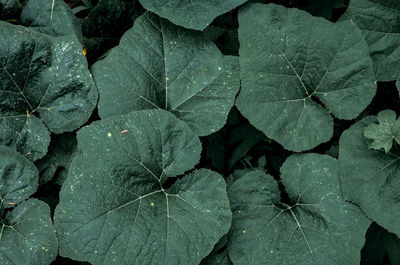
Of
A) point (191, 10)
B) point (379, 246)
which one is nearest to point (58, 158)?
point (191, 10)

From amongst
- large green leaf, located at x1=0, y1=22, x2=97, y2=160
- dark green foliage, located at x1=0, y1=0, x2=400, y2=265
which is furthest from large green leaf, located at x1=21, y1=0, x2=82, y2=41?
large green leaf, located at x1=0, y1=22, x2=97, y2=160

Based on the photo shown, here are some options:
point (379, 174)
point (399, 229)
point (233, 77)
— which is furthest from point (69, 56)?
point (399, 229)

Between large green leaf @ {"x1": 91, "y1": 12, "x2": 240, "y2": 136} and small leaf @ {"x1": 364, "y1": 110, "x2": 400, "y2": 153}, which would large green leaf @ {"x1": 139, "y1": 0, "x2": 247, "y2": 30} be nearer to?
large green leaf @ {"x1": 91, "y1": 12, "x2": 240, "y2": 136}

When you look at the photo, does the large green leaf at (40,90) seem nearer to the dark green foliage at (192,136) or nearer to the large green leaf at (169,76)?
the dark green foliage at (192,136)

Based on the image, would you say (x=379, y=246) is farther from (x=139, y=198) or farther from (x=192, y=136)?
(x=139, y=198)

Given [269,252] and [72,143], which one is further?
[72,143]

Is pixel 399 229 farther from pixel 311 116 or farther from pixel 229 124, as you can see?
pixel 229 124

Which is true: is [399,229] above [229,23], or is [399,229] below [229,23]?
below
